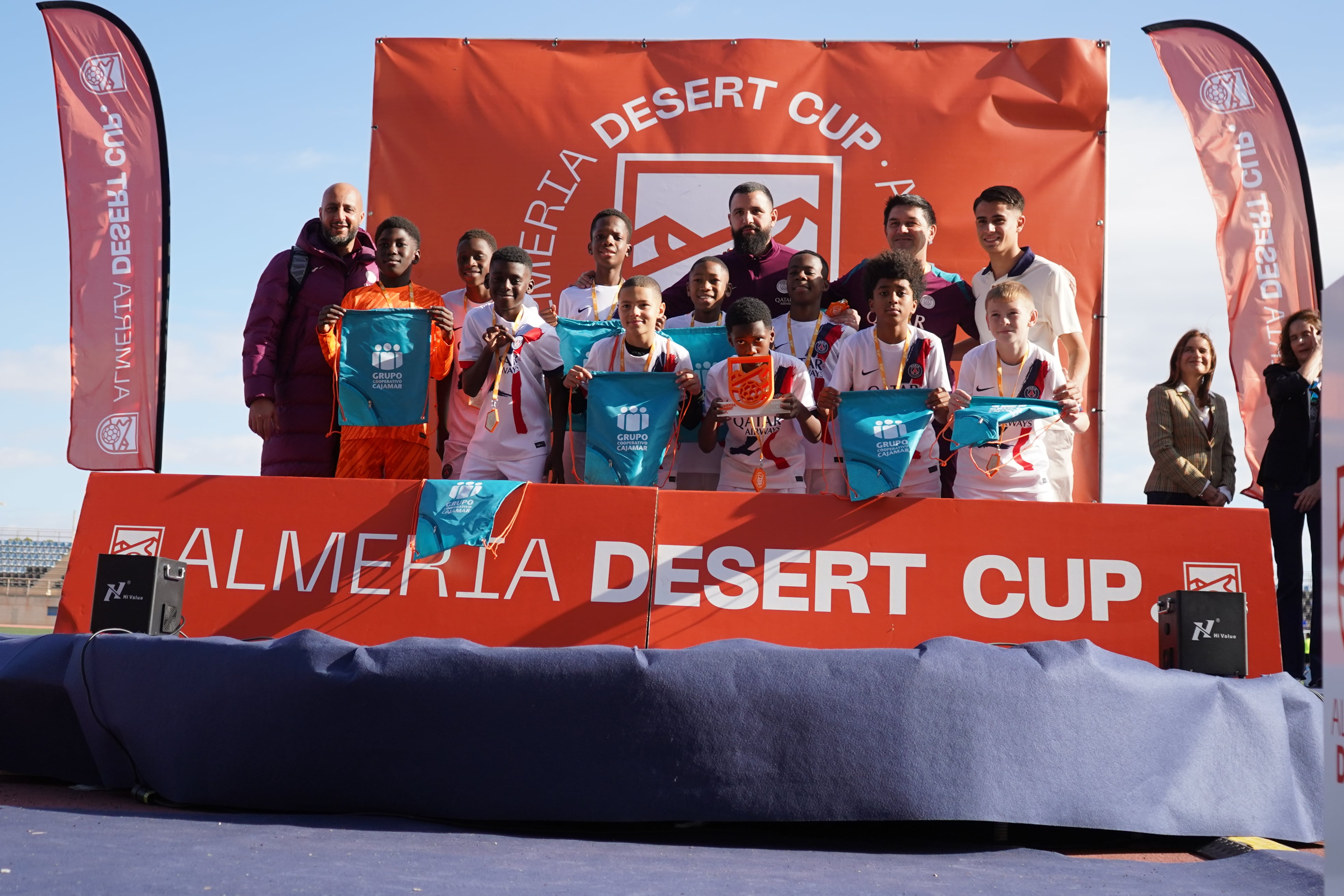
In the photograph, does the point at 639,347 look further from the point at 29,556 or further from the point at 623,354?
the point at 29,556

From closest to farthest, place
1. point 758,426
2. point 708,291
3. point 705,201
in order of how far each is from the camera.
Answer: point 758,426 < point 708,291 < point 705,201

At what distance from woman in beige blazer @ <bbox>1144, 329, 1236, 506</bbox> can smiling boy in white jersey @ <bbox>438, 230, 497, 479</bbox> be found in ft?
12.5

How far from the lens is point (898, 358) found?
518 centimetres

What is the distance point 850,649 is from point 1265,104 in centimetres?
598

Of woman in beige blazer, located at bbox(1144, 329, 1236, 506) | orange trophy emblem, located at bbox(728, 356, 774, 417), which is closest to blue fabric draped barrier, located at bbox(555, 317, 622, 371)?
orange trophy emblem, located at bbox(728, 356, 774, 417)

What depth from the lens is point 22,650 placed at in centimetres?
410

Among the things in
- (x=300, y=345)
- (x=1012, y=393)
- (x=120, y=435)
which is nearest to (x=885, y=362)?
(x=1012, y=393)

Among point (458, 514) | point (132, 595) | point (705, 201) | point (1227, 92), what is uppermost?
point (1227, 92)

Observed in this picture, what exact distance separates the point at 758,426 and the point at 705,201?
132 inches

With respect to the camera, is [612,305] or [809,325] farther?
[612,305]

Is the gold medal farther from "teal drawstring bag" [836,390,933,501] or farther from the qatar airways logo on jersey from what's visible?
the qatar airways logo on jersey

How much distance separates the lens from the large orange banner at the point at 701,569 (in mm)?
4344

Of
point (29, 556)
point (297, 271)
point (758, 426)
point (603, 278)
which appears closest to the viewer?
point (758, 426)

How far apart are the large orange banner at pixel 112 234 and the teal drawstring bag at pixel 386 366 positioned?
2.50 m
